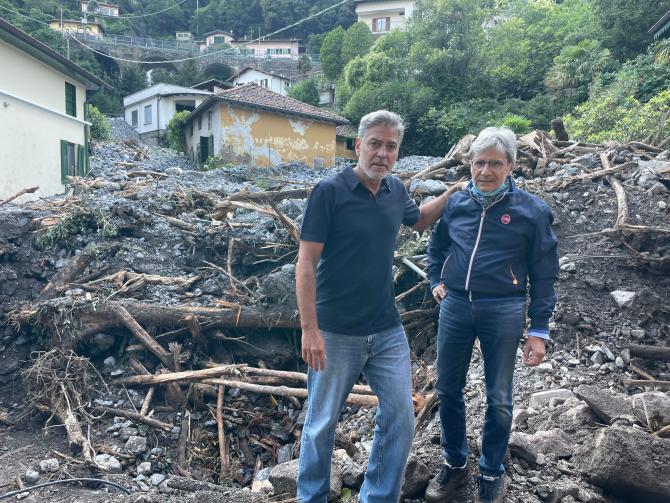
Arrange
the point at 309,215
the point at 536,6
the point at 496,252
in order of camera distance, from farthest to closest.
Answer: the point at 536,6
the point at 496,252
the point at 309,215

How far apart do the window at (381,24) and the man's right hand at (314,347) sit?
49247mm

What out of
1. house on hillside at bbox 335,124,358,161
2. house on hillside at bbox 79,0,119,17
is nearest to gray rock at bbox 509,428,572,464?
house on hillside at bbox 335,124,358,161

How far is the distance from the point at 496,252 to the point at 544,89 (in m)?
27.3

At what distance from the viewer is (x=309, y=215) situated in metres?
2.63

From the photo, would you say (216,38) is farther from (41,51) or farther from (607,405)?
(607,405)

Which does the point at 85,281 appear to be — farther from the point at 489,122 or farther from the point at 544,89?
the point at 544,89

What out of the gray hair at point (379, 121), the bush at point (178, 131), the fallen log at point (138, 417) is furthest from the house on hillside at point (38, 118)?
the gray hair at point (379, 121)

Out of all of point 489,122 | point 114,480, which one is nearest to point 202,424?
point 114,480

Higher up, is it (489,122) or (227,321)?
(489,122)

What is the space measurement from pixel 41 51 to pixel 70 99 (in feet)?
9.58

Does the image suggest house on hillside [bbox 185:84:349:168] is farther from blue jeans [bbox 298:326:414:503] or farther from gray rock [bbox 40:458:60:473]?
blue jeans [bbox 298:326:414:503]

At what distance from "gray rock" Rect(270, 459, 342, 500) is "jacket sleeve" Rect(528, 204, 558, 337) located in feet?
4.57

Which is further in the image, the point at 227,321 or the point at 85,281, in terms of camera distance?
the point at 85,281

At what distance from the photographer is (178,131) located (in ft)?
99.6
